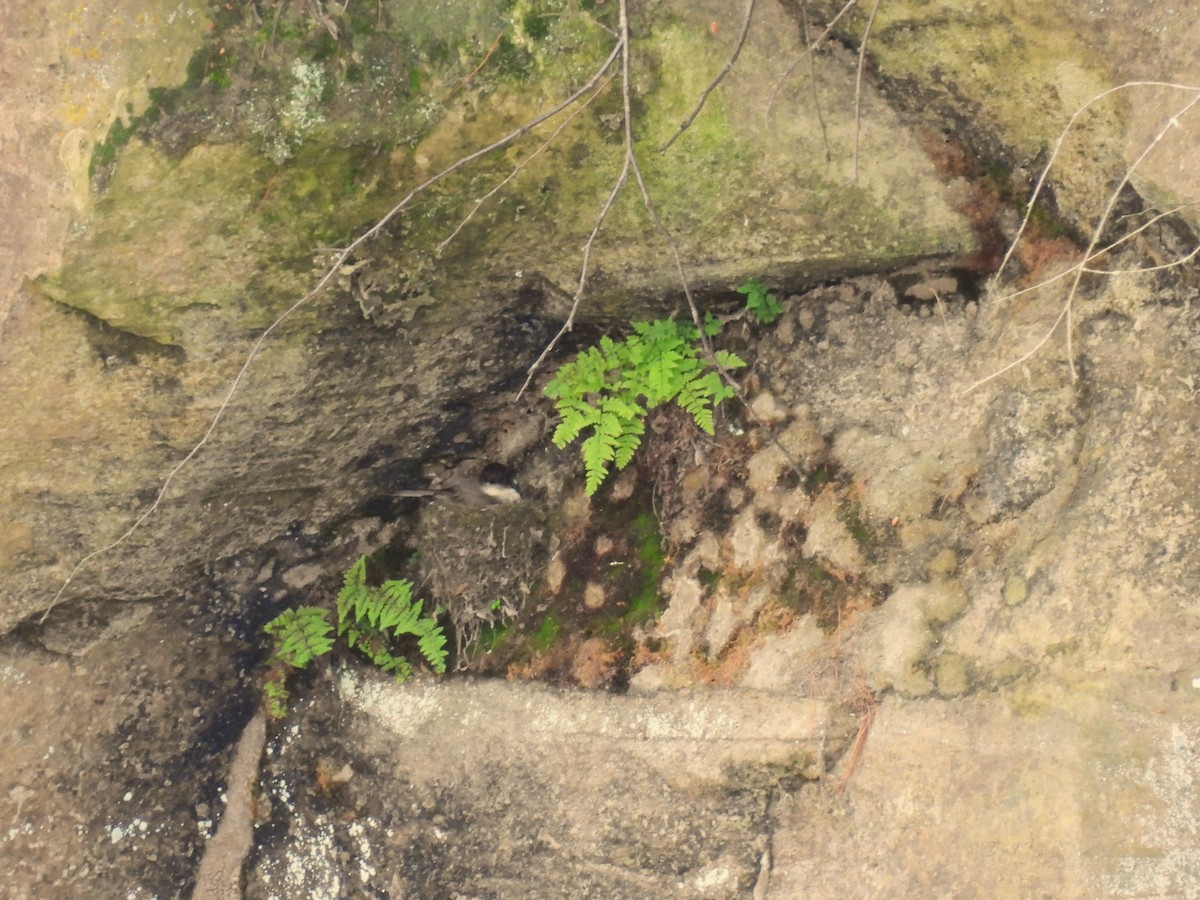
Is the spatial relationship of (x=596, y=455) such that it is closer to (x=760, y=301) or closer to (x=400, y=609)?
(x=760, y=301)

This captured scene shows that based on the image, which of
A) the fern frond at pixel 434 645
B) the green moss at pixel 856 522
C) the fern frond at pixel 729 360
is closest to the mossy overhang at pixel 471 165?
the fern frond at pixel 729 360

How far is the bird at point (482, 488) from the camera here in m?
4.92

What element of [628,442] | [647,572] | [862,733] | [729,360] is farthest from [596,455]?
[862,733]

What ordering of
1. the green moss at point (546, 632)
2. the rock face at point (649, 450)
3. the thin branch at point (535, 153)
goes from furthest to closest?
the green moss at point (546, 632), the rock face at point (649, 450), the thin branch at point (535, 153)

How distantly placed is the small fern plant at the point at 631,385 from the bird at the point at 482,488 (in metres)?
0.66

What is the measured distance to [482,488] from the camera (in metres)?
4.95

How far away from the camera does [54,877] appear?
467cm

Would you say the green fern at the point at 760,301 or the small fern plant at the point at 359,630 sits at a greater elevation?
the green fern at the point at 760,301

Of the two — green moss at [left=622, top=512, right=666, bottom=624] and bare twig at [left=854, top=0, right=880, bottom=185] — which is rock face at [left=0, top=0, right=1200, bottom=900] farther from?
bare twig at [left=854, top=0, right=880, bottom=185]

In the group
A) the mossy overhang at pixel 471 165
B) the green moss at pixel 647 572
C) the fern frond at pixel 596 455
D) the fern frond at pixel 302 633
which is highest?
the mossy overhang at pixel 471 165

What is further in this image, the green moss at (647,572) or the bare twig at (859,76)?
the green moss at (647,572)

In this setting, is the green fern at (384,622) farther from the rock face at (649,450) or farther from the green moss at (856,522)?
the green moss at (856,522)

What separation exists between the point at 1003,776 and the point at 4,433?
3.86 meters

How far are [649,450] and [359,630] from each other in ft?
5.58
